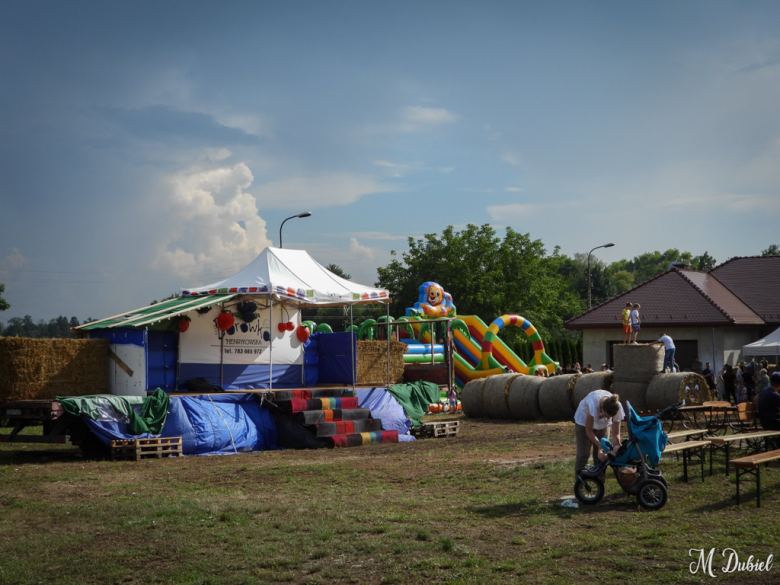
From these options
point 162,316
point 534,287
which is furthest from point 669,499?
point 534,287

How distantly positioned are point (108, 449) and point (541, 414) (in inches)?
447

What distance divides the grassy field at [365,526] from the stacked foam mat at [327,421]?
11.2 ft

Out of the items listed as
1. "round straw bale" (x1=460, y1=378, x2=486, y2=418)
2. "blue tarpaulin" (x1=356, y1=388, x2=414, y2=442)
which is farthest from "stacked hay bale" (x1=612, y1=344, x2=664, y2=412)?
"blue tarpaulin" (x1=356, y1=388, x2=414, y2=442)

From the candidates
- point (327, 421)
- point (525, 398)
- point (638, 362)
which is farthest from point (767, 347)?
point (327, 421)

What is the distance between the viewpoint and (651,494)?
8.73 meters

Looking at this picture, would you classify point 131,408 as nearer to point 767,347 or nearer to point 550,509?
point 550,509

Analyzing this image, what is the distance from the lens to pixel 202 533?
786cm

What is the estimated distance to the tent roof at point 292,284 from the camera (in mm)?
18422

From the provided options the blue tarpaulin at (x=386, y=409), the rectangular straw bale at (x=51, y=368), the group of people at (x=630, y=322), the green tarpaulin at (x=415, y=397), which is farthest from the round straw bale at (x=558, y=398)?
the rectangular straw bale at (x=51, y=368)

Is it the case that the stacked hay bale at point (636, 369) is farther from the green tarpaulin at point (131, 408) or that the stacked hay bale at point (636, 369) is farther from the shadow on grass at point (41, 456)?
the shadow on grass at point (41, 456)

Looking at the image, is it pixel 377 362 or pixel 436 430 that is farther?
pixel 377 362

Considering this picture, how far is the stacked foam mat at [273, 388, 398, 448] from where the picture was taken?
54.2 feet

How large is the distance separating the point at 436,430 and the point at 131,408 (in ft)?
22.8

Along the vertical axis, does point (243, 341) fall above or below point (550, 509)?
above
